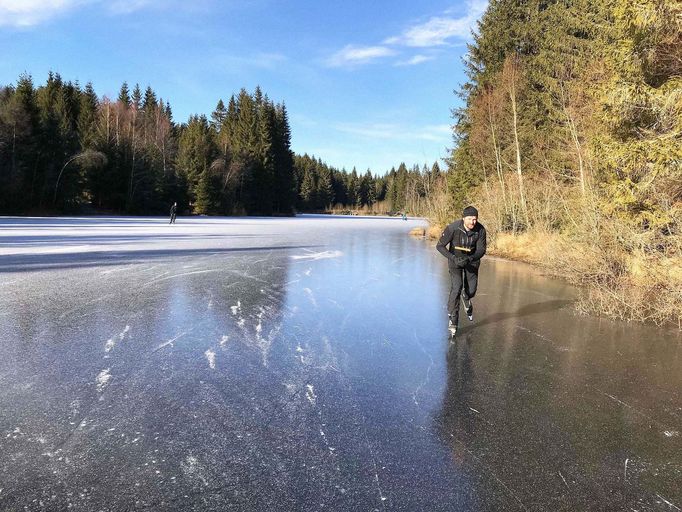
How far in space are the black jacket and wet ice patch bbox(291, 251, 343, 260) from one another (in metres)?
9.18

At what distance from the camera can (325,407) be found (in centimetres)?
405

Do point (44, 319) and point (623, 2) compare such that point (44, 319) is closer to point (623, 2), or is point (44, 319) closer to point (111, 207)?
point (623, 2)

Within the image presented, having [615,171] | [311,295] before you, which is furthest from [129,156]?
[615,171]

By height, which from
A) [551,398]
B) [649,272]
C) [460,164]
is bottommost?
[551,398]

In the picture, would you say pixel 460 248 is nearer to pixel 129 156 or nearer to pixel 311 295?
pixel 311 295

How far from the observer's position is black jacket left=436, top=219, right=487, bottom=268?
6.57 metres

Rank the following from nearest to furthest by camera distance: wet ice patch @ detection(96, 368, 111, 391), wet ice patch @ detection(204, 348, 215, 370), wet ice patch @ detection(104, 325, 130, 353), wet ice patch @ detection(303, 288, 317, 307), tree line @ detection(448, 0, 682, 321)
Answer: wet ice patch @ detection(96, 368, 111, 391) → wet ice patch @ detection(204, 348, 215, 370) → wet ice patch @ detection(104, 325, 130, 353) → tree line @ detection(448, 0, 682, 321) → wet ice patch @ detection(303, 288, 317, 307)

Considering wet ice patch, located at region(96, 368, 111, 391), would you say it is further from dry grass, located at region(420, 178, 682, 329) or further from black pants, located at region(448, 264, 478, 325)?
dry grass, located at region(420, 178, 682, 329)

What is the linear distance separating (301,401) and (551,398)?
241 centimetres

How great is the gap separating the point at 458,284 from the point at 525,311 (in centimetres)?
256

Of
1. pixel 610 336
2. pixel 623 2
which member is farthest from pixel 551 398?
pixel 623 2

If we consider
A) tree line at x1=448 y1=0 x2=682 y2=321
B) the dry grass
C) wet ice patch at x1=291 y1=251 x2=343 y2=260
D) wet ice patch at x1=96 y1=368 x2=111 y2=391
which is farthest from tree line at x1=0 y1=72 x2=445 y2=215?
wet ice patch at x1=96 y1=368 x2=111 y2=391

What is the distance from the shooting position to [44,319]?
21.7ft

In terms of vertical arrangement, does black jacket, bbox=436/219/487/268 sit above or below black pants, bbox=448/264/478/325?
above
